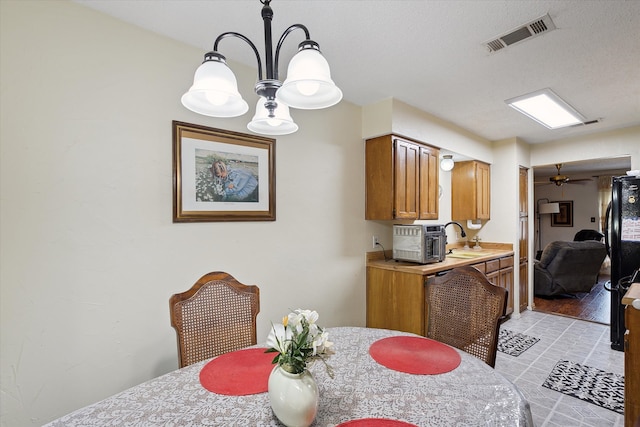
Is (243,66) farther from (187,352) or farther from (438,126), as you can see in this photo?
(438,126)

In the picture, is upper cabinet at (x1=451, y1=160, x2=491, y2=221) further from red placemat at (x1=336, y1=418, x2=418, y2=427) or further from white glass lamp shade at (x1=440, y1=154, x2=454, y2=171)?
red placemat at (x1=336, y1=418, x2=418, y2=427)

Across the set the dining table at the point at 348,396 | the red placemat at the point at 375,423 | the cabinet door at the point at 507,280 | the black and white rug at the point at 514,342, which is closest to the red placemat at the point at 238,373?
the dining table at the point at 348,396

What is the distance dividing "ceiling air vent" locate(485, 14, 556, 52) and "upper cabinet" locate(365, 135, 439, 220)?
113 centimetres

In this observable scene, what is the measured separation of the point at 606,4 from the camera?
5.35ft

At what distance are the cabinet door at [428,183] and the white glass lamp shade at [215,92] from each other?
243 centimetres

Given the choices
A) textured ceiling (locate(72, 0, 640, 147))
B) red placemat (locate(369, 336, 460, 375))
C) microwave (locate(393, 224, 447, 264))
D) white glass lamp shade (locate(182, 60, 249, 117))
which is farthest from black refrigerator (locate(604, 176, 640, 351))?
white glass lamp shade (locate(182, 60, 249, 117))

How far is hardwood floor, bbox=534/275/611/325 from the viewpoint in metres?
4.22

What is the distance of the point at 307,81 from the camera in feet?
3.45

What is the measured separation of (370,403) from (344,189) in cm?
213

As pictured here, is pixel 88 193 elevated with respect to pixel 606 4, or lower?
lower

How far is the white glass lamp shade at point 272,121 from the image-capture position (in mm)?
1408

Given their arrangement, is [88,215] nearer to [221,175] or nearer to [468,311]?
[221,175]

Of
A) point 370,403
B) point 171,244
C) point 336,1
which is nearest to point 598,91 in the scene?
point 336,1

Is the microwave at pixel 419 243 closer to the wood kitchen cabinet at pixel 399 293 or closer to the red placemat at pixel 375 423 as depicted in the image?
the wood kitchen cabinet at pixel 399 293
